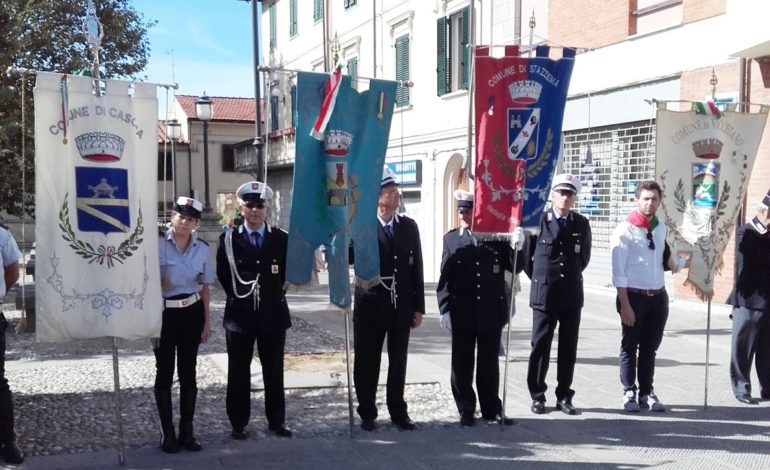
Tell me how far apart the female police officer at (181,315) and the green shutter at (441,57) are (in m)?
14.3

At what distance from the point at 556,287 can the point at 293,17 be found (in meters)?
24.1

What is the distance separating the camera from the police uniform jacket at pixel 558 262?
20.9 ft

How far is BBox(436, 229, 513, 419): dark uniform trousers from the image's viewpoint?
6.10 metres

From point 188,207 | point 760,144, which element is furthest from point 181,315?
point 760,144

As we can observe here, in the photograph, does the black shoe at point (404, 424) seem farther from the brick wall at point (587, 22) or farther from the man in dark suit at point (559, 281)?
the brick wall at point (587, 22)

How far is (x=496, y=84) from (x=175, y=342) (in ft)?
10.1

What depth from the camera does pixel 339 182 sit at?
5.77 meters

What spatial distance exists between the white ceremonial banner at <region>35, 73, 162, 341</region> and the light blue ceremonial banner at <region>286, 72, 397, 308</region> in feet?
3.38

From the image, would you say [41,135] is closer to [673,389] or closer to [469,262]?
[469,262]

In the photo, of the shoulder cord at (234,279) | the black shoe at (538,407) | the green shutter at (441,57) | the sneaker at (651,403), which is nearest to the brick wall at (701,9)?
the green shutter at (441,57)

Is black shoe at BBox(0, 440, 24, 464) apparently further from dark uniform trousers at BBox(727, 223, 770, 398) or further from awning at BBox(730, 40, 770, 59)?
awning at BBox(730, 40, 770, 59)

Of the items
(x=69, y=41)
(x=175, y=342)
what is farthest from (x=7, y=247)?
(x=69, y=41)

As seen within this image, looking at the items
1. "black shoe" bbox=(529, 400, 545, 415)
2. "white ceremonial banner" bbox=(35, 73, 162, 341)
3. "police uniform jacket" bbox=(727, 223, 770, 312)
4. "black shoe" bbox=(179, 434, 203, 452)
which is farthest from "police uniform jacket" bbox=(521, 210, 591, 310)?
"white ceremonial banner" bbox=(35, 73, 162, 341)

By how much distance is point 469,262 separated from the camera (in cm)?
615
